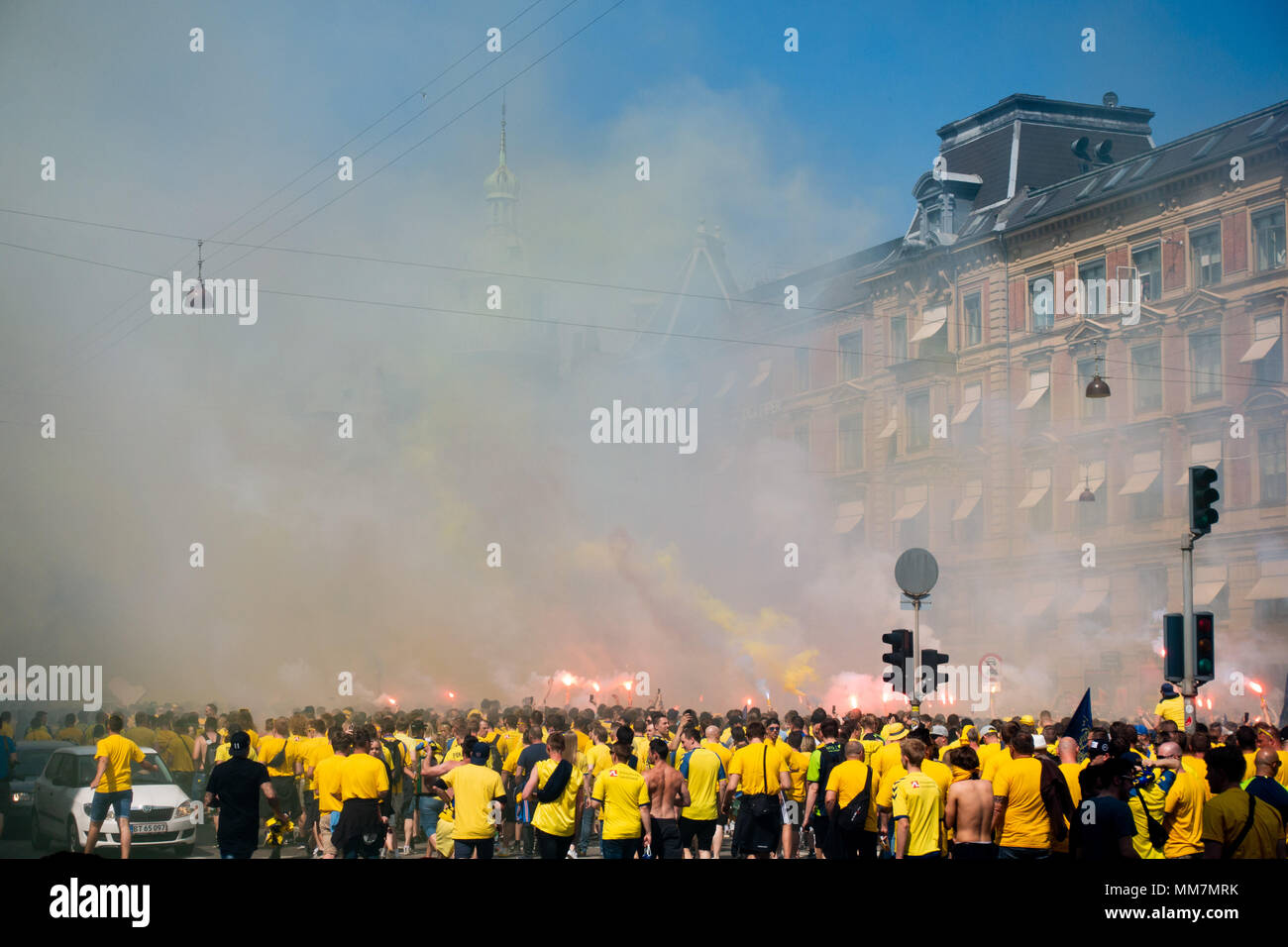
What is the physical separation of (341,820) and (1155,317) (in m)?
32.5

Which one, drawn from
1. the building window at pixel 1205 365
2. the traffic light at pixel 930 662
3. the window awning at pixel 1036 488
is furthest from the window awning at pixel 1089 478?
the traffic light at pixel 930 662

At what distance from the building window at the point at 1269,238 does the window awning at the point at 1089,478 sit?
7544mm

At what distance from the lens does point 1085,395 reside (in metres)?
42.5

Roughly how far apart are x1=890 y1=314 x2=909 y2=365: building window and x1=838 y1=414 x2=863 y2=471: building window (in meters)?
2.70

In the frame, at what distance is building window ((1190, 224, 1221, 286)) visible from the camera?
127 feet

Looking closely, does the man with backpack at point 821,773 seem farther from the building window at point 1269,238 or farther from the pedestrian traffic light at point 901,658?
the building window at point 1269,238

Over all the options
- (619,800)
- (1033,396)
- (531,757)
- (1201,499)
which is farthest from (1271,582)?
(619,800)

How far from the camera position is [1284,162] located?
3625 cm

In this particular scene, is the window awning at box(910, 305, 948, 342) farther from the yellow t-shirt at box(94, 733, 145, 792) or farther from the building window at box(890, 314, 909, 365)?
the yellow t-shirt at box(94, 733, 145, 792)

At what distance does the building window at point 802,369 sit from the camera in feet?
177

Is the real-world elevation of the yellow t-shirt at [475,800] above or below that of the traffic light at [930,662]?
below

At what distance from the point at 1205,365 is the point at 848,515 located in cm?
1478
